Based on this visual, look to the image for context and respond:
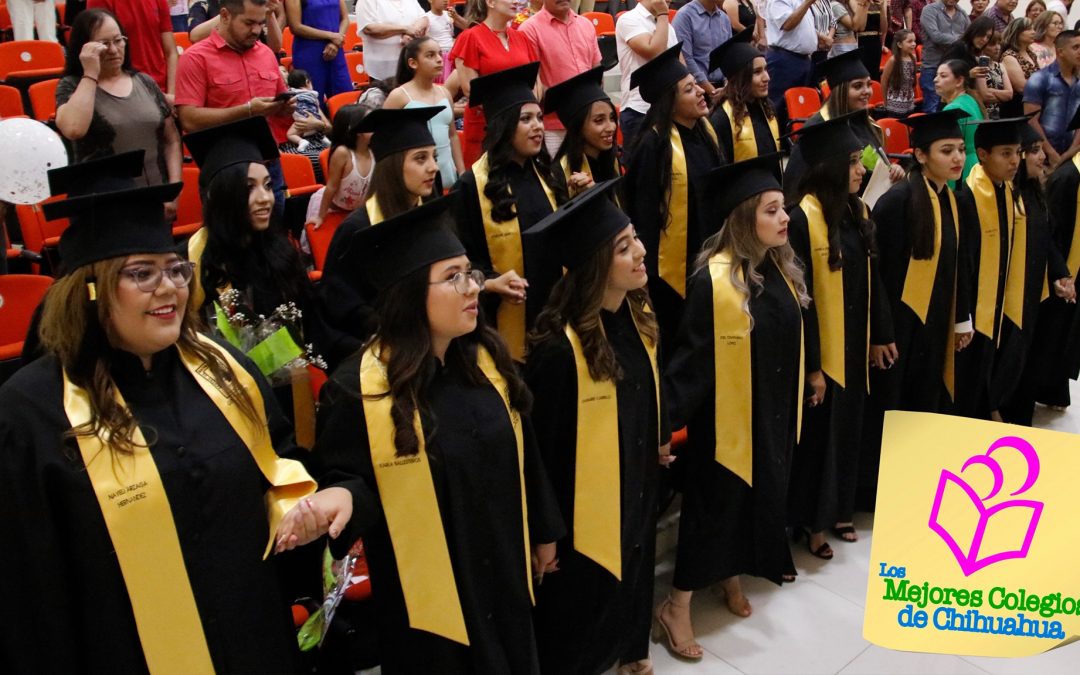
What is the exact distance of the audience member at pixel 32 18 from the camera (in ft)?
20.7

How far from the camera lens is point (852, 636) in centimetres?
373

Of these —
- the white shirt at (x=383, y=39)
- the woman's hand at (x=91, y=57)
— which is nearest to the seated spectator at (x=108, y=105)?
the woman's hand at (x=91, y=57)

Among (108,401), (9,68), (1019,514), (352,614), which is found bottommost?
(352,614)

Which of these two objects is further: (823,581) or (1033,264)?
(1033,264)

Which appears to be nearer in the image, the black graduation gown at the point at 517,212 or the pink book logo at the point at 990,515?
the pink book logo at the point at 990,515

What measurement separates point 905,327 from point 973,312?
68cm

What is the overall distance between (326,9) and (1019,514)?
6.34m

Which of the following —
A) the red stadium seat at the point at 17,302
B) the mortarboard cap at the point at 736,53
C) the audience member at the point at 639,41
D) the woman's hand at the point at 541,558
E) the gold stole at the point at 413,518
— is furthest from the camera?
the audience member at the point at 639,41

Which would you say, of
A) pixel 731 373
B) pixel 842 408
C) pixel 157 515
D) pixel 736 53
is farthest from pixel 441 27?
pixel 157 515

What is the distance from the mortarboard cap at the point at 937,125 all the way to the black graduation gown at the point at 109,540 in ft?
11.4

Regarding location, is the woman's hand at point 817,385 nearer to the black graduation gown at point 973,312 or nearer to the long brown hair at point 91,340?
the black graduation gown at point 973,312

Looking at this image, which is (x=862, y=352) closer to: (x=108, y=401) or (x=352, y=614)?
(x=352, y=614)

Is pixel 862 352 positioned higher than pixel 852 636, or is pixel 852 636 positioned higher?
pixel 862 352

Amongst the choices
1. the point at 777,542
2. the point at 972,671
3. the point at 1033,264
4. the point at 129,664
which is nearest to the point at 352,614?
the point at 129,664
